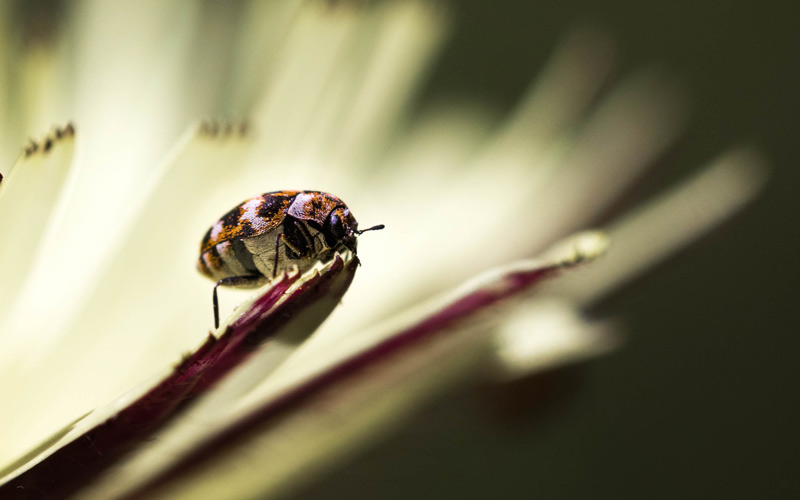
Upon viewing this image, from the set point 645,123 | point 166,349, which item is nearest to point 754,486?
point 645,123

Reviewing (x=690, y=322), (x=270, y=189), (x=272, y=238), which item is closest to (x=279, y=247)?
(x=272, y=238)

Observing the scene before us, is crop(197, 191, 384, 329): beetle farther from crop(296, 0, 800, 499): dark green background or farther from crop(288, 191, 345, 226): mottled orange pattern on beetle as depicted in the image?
crop(296, 0, 800, 499): dark green background

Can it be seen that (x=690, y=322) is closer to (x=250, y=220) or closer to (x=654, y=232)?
(x=654, y=232)

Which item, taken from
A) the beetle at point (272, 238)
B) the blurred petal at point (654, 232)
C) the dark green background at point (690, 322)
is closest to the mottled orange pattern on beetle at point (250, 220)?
the beetle at point (272, 238)

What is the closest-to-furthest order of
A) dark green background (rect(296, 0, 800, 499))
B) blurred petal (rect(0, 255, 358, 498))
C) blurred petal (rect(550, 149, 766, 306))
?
1. blurred petal (rect(0, 255, 358, 498))
2. blurred petal (rect(550, 149, 766, 306))
3. dark green background (rect(296, 0, 800, 499))

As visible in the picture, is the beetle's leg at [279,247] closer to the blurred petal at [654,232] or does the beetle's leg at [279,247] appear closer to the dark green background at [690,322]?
the blurred petal at [654,232]

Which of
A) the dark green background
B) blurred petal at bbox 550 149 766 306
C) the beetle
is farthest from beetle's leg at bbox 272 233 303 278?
the dark green background

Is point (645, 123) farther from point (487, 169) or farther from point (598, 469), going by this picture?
point (598, 469)
